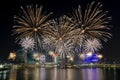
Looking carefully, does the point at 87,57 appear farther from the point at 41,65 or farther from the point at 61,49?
the point at 61,49

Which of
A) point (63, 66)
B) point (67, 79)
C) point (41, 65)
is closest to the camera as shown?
point (67, 79)

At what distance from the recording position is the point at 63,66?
154 meters

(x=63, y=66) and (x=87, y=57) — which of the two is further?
(x=87, y=57)

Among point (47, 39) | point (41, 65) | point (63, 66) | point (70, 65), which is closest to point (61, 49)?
point (47, 39)

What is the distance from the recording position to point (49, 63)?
199750 millimetres

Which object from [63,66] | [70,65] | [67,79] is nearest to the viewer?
[67,79]

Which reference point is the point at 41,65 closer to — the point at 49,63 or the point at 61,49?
the point at 49,63

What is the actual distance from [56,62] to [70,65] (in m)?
10.4

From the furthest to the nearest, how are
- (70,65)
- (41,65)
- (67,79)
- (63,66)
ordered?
(41,65) < (70,65) < (63,66) < (67,79)

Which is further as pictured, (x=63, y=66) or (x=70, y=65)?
(x=70, y=65)

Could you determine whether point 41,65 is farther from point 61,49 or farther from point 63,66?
point 61,49

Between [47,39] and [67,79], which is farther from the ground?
[47,39]

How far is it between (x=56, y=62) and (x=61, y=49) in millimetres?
118355

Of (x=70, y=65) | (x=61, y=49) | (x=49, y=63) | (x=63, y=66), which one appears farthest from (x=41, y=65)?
(x=61, y=49)
